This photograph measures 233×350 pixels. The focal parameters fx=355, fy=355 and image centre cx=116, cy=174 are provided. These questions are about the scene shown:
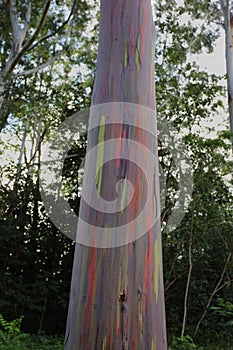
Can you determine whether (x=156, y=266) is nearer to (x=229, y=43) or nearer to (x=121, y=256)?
(x=121, y=256)

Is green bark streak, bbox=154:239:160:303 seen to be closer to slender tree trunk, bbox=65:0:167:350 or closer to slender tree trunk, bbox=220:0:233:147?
slender tree trunk, bbox=65:0:167:350

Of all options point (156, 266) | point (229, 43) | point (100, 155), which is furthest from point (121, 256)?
point (229, 43)

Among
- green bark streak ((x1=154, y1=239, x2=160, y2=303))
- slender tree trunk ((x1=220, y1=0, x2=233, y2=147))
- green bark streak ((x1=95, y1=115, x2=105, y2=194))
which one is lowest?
green bark streak ((x1=154, y1=239, x2=160, y2=303))

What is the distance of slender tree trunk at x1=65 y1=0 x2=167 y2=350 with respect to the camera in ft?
4.48

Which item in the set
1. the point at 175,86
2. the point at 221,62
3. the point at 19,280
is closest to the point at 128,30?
the point at 175,86

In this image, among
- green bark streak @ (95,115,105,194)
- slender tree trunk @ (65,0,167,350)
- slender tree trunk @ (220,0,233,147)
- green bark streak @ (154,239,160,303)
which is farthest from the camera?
slender tree trunk @ (220,0,233,147)

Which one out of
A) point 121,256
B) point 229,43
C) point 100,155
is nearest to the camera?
point 121,256

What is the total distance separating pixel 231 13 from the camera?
8266 mm

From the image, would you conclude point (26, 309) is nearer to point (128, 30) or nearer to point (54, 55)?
point (54, 55)

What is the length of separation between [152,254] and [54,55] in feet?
26.7

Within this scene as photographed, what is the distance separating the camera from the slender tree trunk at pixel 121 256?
4.48ft

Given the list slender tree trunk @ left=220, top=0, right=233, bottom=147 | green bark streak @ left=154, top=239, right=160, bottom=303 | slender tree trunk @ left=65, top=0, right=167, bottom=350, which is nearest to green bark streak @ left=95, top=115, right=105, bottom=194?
slender tree trunk @ left=65, top=0, right=167, bottom=350

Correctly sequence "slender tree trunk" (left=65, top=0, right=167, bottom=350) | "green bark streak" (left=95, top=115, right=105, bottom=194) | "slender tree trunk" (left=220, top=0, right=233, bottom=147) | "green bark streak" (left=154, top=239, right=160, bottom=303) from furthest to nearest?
"slender tree trunk" (left=220, top=0, right=233, bottom=147) < "green bark streak" (left=95, top=115, right=105, bottom=194) < "green bark streak" (left=154, top=239, right=160, bottom=303) < "slender tree trunk" (left=65, top=0, right=167, bottom=350)

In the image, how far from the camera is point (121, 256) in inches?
57.0
